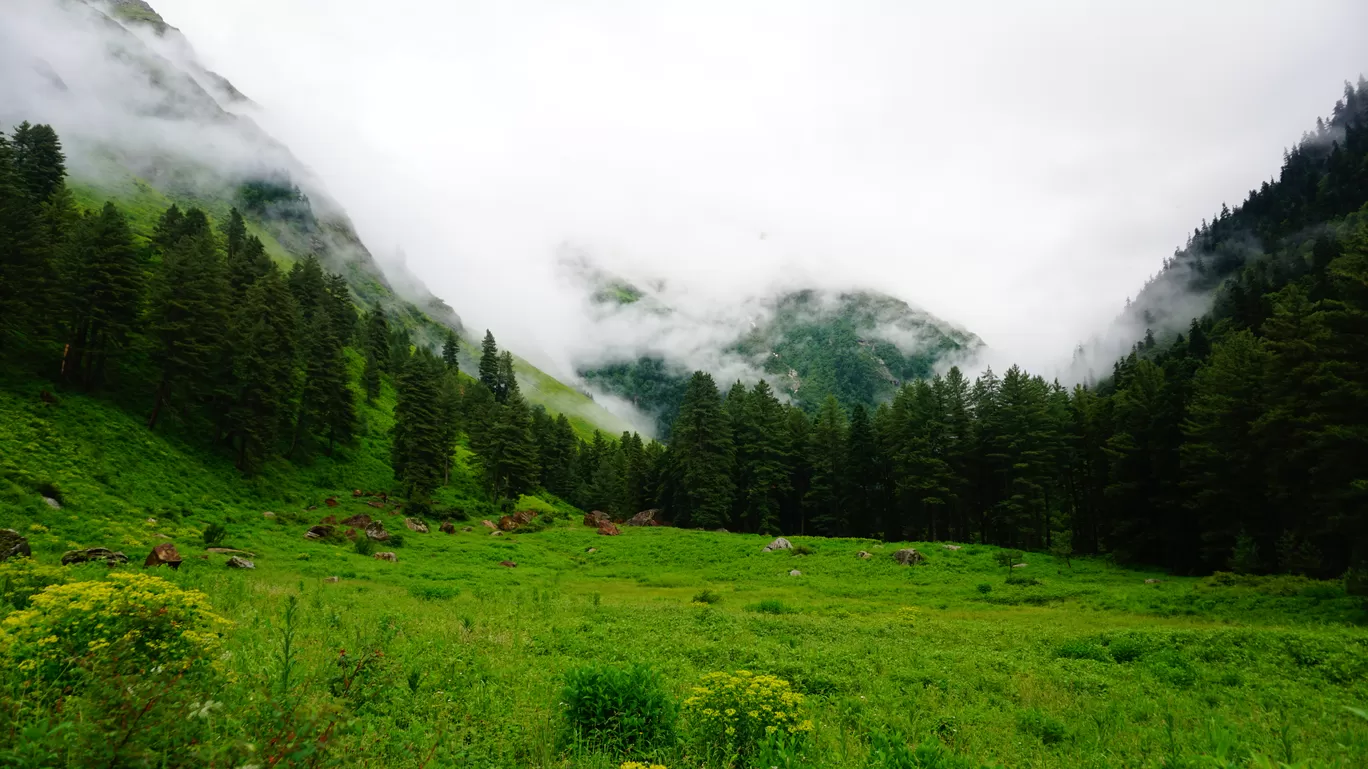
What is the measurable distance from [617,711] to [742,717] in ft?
6.45

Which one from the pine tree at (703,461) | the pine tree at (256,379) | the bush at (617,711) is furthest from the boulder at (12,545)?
the pine tree at (703,461)

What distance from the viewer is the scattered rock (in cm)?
1811

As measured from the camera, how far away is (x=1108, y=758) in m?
9.03

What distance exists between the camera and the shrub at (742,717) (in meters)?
8.13

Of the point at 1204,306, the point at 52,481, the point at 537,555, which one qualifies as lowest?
the point at 537,555

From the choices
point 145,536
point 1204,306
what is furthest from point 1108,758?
point 1204,306

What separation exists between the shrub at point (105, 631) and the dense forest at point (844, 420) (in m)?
39.3

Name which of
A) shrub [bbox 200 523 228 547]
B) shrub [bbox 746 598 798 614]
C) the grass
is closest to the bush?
the grass

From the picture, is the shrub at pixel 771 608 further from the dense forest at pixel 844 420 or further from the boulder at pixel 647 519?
the boulder at pixel 647 519

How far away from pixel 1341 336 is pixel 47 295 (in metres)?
78.9

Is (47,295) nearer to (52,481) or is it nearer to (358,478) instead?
(52,481)

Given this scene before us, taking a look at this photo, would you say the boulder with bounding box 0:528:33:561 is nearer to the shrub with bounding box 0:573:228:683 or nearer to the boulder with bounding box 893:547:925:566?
the shrub with bounding box 0:573:228:683

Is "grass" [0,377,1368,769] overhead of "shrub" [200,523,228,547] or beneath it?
overhead

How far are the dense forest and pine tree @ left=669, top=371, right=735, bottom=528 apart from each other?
282mm
